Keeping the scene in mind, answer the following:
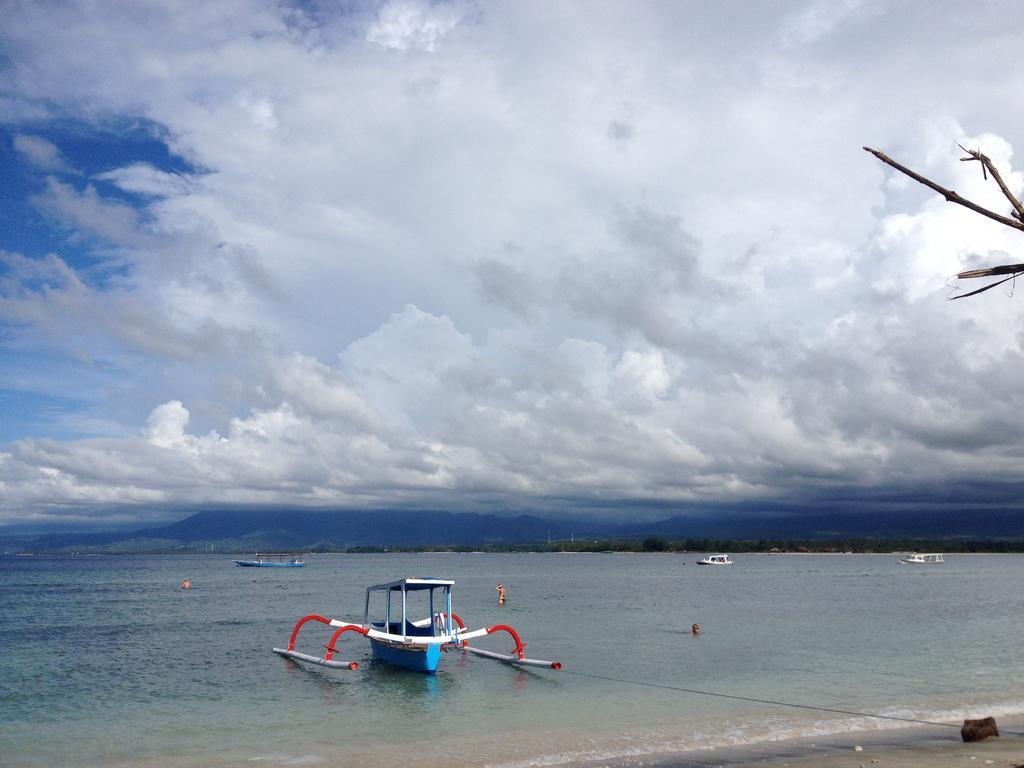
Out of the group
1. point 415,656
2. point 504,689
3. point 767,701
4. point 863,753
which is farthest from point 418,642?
point 863,753

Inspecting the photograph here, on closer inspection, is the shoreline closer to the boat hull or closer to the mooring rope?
the mooring rope

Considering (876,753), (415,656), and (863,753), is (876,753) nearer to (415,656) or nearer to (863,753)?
(863,753)

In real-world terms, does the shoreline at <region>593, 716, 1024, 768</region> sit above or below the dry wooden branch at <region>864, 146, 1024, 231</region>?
below

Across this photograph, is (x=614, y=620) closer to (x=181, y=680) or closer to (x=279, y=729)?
(x=181, y=680)

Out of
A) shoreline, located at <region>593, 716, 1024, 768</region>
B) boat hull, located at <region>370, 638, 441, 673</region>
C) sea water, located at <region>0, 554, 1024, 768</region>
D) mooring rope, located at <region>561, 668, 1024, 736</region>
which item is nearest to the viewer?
shoreline, located at <region>593, 716, 1024, 768</region>

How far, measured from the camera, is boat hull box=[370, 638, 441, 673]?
3403cm

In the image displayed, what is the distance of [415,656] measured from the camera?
113 ft

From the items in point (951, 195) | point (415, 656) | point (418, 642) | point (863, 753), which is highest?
point (951, 195)

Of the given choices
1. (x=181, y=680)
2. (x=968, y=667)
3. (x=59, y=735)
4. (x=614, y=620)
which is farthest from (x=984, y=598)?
(x=59, y=735)

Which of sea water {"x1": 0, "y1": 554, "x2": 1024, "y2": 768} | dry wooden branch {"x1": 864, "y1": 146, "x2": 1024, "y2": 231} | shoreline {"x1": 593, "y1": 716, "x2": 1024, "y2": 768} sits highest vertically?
dry wooden branch {"x1": 864, "y1": 146, "x2": 1024, "y2": 231}

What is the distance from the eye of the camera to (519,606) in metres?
74.6

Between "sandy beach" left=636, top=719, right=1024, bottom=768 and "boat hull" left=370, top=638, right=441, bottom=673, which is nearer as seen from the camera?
"sandy beach" left=636, top=719, right=1024, bottom=768

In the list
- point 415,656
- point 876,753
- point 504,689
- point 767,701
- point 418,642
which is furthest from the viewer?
point 415,656

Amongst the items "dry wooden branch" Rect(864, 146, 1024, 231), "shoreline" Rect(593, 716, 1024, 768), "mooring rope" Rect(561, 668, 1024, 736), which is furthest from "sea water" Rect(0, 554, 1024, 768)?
"dry wooden branch" Rect(864, 146, 1024, 231)
